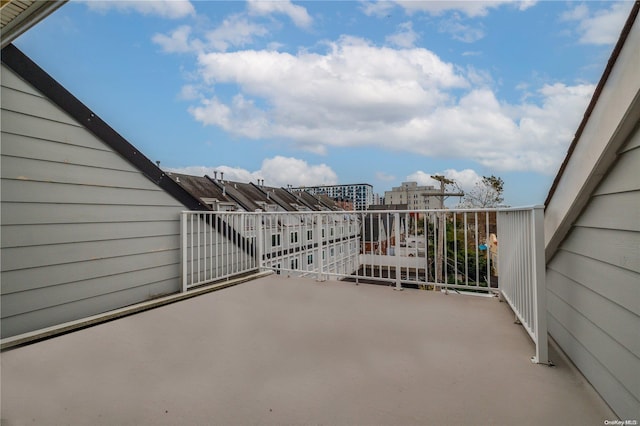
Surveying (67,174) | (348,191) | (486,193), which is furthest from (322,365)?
(348,191)

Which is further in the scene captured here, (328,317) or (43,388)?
(328,317)

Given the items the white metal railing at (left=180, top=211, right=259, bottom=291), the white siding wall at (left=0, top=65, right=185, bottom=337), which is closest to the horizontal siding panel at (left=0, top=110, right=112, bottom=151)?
the white siding wall at (left=0, top=65, right=185, bottom=337)

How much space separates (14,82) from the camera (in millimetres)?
2207

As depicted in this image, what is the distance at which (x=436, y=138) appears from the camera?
913 cm

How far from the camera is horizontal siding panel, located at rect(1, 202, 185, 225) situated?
2189 millimetres

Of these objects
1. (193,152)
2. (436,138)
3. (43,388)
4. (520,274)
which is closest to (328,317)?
(520,274)

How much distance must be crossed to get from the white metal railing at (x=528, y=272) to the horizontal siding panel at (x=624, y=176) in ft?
1.07

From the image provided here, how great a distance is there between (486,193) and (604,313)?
10728 millimetres

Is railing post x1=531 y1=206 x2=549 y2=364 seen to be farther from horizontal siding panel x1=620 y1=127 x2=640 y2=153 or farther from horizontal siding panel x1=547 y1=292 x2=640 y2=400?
horizontal siding panel x1=620 y1=127 x2=640 y2=153

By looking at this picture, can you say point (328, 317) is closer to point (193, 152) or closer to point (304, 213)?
point (304, 213)

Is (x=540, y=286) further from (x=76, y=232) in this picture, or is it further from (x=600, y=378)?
(x=76, y=232)

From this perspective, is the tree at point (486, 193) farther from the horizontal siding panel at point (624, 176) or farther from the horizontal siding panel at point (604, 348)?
the horizontal siding panel at point (624, 176)

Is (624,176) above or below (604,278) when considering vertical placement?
above

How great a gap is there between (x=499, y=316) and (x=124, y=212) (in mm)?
3566
